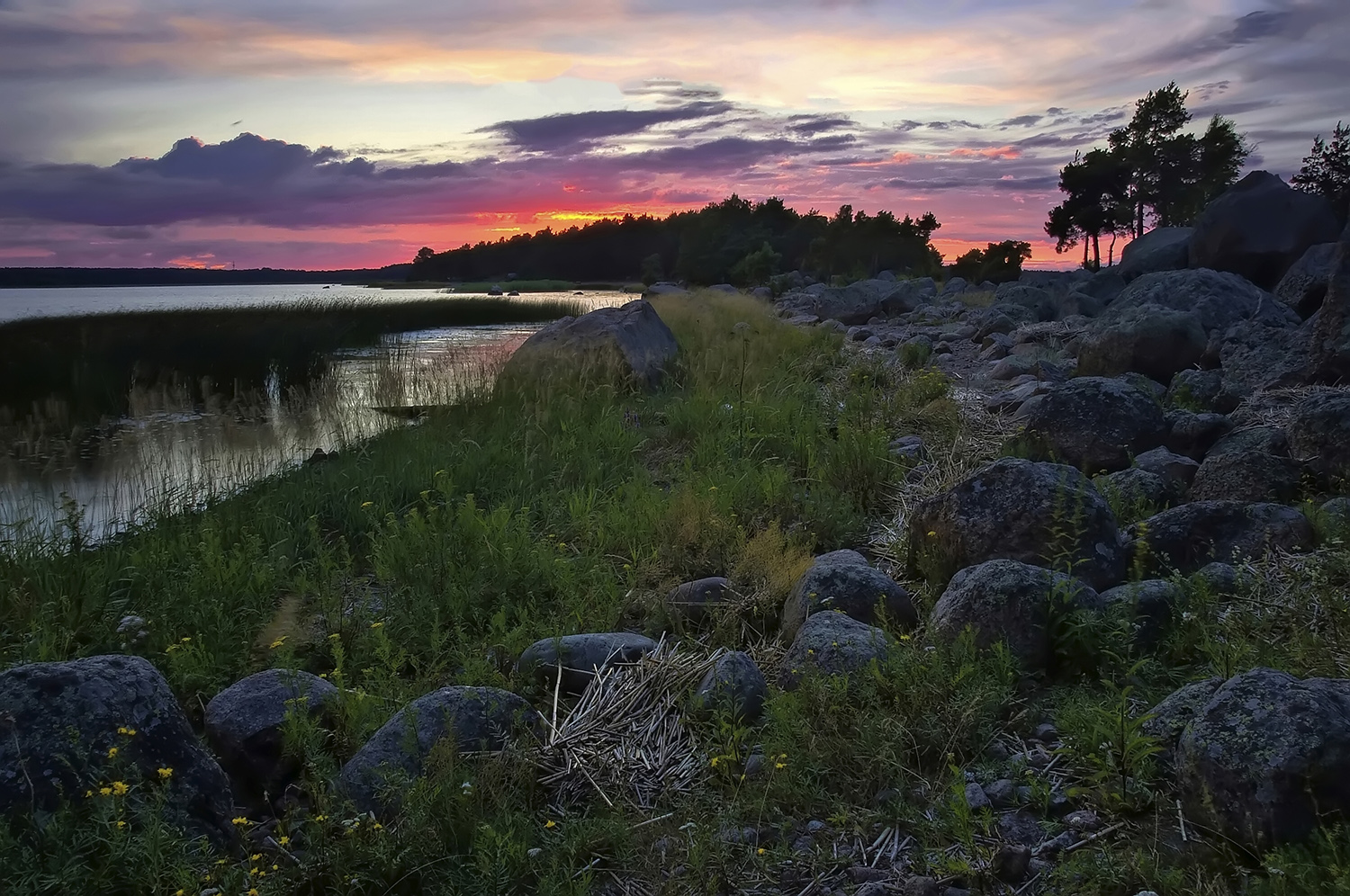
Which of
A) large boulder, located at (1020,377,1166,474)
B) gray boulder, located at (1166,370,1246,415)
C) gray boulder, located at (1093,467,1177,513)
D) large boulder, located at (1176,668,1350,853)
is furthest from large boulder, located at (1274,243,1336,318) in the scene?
large boulder, located at (1176,668,1350,853)

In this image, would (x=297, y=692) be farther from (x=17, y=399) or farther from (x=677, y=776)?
(x=17, y=399)

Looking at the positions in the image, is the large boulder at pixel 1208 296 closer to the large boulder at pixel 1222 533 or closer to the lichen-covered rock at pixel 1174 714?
the large boulder at pixel 1222 533

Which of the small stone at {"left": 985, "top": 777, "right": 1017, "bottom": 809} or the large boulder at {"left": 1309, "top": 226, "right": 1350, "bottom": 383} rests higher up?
the large boulder at {"left": 1309, "top": 226, "right": 1350, "bottom": 383}

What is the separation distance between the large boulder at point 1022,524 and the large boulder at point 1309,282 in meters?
8.40

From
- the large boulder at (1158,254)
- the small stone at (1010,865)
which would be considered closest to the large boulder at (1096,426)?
the small stone at (1010,865)

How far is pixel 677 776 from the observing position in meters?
3.17

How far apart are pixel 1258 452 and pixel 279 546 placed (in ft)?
19.9

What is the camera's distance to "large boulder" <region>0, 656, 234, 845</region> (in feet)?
8.71

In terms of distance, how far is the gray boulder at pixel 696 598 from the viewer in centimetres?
444

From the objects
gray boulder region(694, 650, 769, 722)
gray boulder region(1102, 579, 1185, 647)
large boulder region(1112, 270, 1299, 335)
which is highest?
large boulder region(1112, 270, 1299, 335)

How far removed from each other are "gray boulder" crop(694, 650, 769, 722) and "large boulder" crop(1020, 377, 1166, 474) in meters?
3.56

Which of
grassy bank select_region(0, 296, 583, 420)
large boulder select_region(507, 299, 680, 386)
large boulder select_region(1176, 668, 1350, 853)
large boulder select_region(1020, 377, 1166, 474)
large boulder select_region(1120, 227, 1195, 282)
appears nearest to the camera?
large boulder select_region(1176, 668, 1350, 853)

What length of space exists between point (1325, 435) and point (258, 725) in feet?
19.0

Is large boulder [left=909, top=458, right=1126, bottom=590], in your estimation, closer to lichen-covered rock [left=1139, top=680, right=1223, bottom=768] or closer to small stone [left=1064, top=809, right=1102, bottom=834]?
lichen-covered rock [left=1139, top=680, right=1223, bottom=768]
